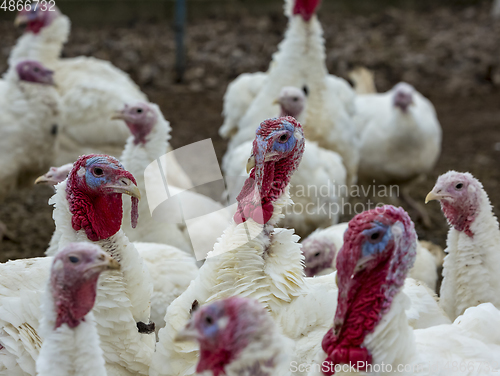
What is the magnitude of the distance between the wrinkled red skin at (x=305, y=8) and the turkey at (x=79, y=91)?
168cm

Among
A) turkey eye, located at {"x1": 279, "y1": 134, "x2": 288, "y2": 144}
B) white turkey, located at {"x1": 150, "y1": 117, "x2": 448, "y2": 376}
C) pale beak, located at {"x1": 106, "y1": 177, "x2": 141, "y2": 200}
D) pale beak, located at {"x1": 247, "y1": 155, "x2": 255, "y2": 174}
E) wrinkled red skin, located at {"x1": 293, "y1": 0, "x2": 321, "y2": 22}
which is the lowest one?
white turkey, located at {"x1": 150, "y1": 117, "x2": 448, "y2": 376}

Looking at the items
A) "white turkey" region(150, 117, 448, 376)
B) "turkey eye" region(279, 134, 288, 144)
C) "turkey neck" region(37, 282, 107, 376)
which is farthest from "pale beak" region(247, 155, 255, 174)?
"turkey neck" region(37, 282, 107, 376)

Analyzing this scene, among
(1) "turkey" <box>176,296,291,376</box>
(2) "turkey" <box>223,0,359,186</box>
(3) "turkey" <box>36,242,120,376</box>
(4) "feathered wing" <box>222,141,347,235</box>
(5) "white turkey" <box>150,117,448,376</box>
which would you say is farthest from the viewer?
(2) "turkey" <box>223,0,359,186</box>

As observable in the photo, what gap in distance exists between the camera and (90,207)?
8.94 ft

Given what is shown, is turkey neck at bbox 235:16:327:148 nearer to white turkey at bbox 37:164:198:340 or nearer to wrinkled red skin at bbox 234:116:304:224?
white turkey at bbox 37:164:198:340

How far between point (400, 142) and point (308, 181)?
210cm

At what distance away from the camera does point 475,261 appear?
10.4 ft

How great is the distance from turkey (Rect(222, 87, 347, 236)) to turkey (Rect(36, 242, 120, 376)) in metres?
2.52

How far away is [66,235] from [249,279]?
2.83 feet

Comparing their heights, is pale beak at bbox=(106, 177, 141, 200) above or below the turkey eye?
below

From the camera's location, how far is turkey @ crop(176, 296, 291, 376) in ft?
6.18

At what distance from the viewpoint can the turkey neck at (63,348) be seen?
208 centimetres

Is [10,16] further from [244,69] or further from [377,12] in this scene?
[377,12]

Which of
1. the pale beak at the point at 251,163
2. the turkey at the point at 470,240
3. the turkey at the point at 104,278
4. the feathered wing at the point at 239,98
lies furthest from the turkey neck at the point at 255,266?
the feathered wing at the point at 239,98
